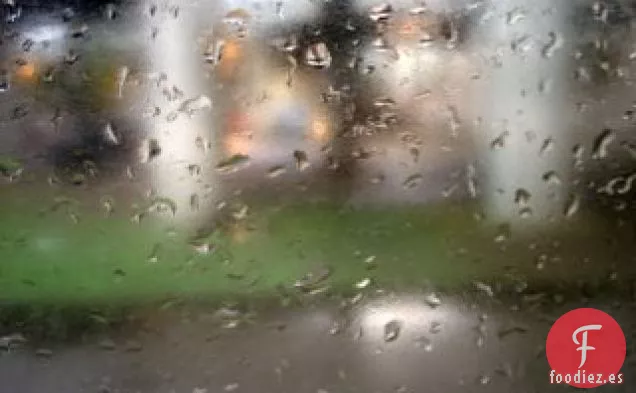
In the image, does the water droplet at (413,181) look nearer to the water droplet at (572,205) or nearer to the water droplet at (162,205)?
the water droplet at (572,205)

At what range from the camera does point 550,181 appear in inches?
27.5

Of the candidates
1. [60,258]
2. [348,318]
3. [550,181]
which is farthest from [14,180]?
[550,181]

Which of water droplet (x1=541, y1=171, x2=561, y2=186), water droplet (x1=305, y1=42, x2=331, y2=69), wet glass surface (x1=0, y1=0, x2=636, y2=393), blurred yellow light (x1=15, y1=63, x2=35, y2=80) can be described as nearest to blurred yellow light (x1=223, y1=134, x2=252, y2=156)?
wet glass surface (x1=0, y1=0, x2=636, y2=393)

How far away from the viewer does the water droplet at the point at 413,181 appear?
0.71 m

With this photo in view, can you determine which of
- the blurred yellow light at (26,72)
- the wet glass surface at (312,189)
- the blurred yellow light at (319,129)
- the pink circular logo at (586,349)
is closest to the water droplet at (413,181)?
the wet glass surface at (312,189)

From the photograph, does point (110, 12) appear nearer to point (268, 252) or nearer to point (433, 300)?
point (268, 252)

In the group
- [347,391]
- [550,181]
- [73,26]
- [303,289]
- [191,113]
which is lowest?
[347,391]

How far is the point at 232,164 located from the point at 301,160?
8cm

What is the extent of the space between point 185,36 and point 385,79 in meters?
0.24

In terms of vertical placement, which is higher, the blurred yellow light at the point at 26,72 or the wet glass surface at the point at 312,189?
the blurred yellow light at the point at 26,72

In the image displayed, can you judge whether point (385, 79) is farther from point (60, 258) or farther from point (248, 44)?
point (60, 258)

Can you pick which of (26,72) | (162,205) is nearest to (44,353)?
(162,205)

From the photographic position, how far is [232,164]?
0.71m

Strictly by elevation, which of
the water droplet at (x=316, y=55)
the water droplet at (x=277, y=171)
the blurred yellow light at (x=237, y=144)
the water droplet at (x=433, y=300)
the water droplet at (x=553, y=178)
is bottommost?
the water droplet at (x=433, y=300)
